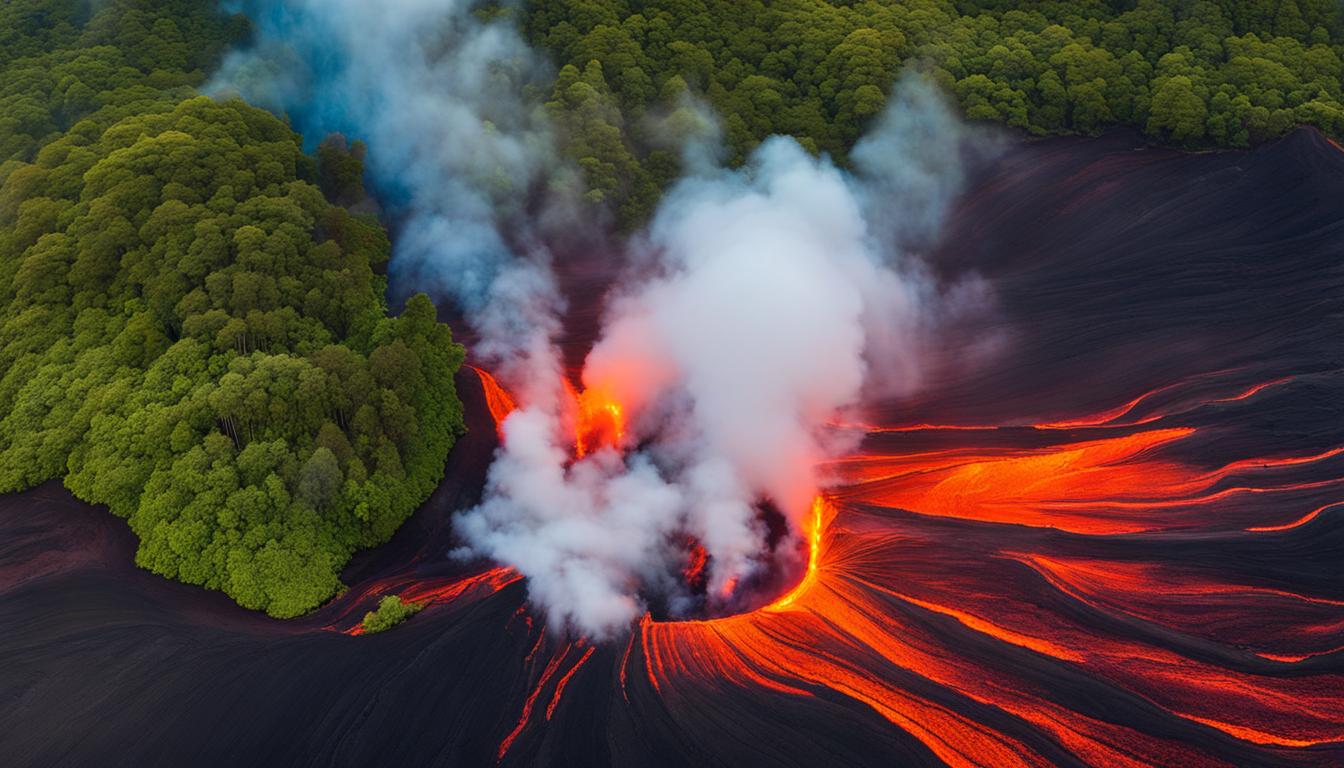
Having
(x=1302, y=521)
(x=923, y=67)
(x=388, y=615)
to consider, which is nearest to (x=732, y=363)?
(x=388, y=615)

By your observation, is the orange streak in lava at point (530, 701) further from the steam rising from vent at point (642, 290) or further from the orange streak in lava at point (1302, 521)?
the orange streak in lava at point (1302, 521)

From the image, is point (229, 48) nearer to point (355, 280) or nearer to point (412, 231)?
point (412, 231)

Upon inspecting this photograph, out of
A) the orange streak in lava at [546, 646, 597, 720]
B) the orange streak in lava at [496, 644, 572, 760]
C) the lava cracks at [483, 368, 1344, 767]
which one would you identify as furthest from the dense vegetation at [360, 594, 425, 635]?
the orange streak in lava at [546, 646, 597, 720]

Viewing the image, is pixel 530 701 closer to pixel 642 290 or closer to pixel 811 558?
pixel 811 558

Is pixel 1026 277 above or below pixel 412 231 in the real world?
above

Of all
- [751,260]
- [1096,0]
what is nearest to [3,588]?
[751,260]

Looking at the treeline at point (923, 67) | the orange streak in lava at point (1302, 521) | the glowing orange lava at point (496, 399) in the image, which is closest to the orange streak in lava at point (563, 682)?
the glowing orange lava at point (496, 399)

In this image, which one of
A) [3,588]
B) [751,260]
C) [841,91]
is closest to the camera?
[3,588]
